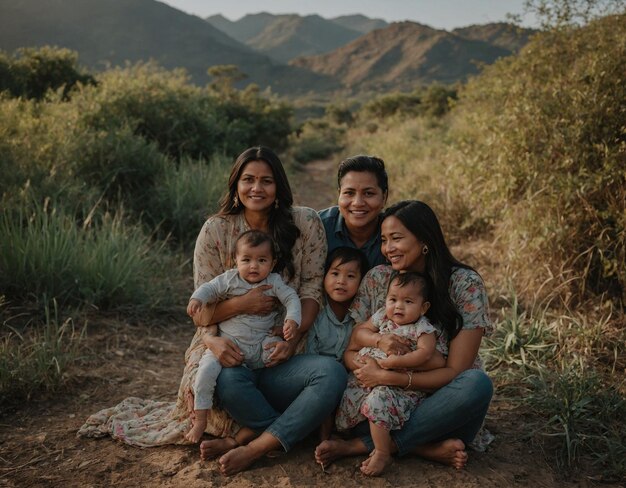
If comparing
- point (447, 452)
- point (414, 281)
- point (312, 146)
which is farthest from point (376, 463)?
point (312, 146)

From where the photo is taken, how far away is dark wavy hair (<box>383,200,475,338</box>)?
288cm

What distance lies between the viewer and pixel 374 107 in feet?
83.2

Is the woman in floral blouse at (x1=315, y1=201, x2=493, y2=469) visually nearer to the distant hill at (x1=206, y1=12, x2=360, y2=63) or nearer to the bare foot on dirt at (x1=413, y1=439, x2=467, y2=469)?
the bare foot on dirt at (x1=413, y1=439, x2=467, y2=469)

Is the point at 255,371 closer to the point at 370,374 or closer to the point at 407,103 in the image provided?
the point at 370,374

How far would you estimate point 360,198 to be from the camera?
320 cm

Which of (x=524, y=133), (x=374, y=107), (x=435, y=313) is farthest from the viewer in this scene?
(x=374, y=107)

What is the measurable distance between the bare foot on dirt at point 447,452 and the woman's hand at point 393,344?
51 cm

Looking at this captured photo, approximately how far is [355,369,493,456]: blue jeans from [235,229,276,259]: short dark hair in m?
1.11

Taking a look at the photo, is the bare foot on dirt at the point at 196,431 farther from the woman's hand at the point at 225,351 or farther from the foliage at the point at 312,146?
the foliage at the point at 312,146

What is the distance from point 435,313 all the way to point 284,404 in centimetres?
93

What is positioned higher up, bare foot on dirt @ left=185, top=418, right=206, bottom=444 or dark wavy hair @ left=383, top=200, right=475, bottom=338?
dark wavy hair @ left=383, top=200, right=475, bottom=338

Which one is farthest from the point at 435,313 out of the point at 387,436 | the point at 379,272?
the point at 387,436

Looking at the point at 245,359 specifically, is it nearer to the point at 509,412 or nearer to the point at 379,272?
the point at 379,272

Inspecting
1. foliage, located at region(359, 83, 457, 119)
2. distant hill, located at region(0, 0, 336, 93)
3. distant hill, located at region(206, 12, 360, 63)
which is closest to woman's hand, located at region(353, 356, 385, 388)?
foliage, located at region(359, 83, 457, 119)
